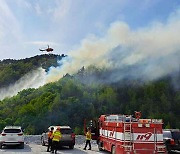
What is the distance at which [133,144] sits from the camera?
50.7 ft

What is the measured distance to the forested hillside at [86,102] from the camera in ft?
185

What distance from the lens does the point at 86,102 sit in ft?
203

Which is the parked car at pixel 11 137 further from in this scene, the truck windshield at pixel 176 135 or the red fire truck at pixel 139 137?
the truck windshield at pixel 176 135

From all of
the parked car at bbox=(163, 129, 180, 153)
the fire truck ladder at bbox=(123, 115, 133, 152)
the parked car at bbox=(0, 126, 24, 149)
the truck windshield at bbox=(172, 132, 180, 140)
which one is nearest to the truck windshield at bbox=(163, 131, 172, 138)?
the parked car at bbox=(163, 129, 180, 153)

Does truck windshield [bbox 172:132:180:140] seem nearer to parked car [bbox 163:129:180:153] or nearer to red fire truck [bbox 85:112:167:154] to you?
parked car [bbox 163:129:180:153]

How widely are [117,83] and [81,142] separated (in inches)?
1721

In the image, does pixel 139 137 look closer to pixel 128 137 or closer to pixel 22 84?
pixel 128 137

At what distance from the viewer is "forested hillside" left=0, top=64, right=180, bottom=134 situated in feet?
185

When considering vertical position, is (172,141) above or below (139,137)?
below

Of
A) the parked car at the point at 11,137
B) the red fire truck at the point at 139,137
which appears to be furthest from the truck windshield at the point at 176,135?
the parked car at the point at 11,137

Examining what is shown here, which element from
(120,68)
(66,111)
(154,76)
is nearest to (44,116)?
(66,111)

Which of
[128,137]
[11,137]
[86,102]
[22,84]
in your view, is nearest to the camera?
[128,137]

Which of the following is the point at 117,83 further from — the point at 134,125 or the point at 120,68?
the point at 134,125

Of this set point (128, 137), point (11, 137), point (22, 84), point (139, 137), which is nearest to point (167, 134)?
point (139, 137)
